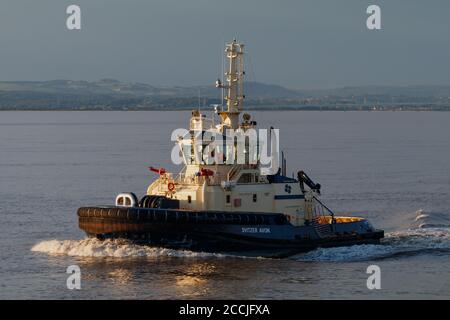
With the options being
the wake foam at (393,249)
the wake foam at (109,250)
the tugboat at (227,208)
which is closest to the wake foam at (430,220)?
the wake foam at (393,249)

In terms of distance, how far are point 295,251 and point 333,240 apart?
1.49 metres

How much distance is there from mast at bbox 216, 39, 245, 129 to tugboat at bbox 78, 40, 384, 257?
0.03 metres

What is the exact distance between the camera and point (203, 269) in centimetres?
3097

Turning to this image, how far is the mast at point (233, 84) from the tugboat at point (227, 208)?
3cm

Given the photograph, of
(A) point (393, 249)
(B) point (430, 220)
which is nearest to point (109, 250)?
(A) point (393, 249)

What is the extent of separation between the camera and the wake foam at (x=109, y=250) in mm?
32344

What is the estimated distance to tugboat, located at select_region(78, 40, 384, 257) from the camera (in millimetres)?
32281

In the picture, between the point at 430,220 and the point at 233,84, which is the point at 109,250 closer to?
the point at 233,84

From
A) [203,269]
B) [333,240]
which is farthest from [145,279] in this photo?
[333,240]

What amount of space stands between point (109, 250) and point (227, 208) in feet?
13.0

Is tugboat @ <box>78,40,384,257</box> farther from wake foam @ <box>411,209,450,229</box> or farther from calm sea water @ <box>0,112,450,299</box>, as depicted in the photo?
wake foam @ <box>411,209,450,229</box>

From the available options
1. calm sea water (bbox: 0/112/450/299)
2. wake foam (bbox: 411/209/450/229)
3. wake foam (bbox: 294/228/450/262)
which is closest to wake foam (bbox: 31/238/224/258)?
calm sea water (bbox: 0/112/450/299)

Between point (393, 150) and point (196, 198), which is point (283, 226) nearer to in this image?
point (196, 198)

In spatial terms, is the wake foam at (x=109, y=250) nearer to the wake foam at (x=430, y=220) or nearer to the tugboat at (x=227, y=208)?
the tugboat at (x=227, y=208)
